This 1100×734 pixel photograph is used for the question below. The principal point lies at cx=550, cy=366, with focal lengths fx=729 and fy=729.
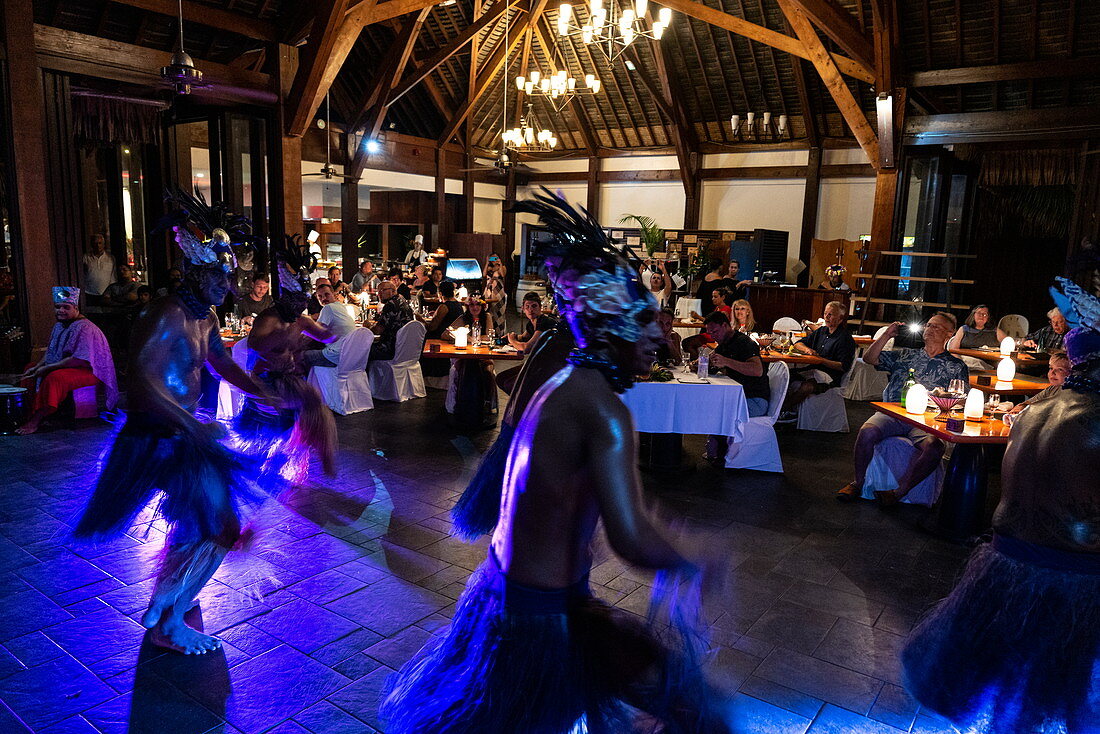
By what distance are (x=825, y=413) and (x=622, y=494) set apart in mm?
6141

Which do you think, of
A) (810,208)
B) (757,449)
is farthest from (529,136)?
(757,449)

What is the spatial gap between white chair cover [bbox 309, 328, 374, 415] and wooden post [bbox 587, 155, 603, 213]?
12157 mm

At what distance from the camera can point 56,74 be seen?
7.76 m

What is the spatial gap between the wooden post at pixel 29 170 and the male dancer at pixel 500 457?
20.0 feet

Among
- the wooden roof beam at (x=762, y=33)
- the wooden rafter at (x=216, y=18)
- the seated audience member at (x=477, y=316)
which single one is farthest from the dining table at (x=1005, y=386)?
the wooden rafter at (x=216, y=18)

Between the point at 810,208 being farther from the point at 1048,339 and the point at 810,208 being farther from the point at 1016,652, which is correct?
the point at 1016,652

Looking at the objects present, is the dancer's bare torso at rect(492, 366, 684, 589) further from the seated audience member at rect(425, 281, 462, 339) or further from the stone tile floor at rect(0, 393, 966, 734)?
the seated audience member at rect(425, 281, 462, 339)

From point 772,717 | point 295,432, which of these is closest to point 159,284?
point 295,432

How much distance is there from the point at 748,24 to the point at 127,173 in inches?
392

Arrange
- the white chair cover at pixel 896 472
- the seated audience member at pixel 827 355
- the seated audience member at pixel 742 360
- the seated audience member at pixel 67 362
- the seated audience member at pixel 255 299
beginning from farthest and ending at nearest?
the seated audience member at pixel 255 299 → the seated audience member at pixel 827 355 → the seated audience member at pixel 67 362 → the seated audience member at pixel 742 360 → the white chair cover at pixel 896 472

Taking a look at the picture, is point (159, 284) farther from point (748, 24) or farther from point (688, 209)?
point (688, 209)

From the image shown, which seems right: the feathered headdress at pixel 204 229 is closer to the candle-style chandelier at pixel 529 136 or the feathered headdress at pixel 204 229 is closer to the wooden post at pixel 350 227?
the candle-style chandelier at pixel 529 136

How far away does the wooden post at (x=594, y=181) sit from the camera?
18.6 m

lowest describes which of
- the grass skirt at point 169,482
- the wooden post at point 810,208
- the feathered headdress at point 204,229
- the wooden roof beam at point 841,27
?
the grass skirt at point 169,482
